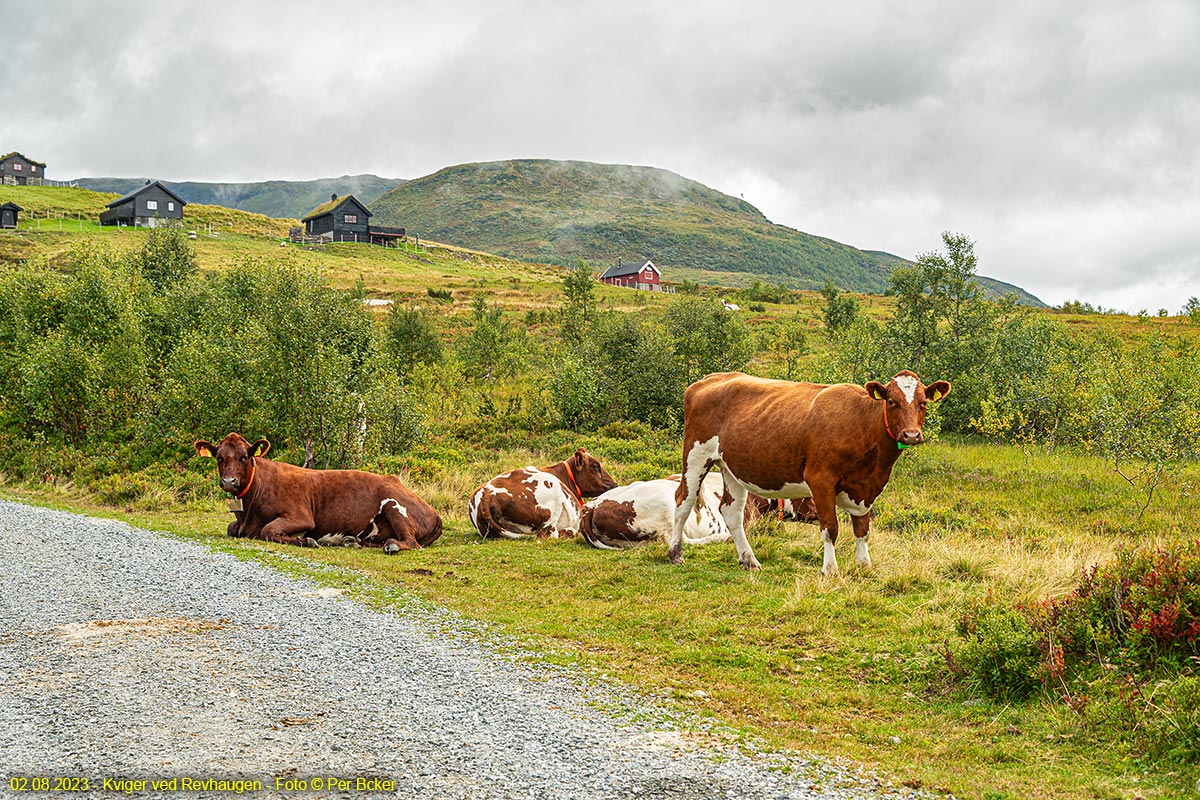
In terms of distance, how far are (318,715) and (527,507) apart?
10303 mm

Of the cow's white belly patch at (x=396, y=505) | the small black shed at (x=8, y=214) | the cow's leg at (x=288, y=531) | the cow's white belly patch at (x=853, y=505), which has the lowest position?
the cow's leg at (x=288, y=531)

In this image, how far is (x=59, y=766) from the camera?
18.5 feet

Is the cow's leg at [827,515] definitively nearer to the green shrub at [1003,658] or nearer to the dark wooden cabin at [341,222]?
the green shrub at [1003,658]

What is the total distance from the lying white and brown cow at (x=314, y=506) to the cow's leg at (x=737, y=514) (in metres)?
5.89

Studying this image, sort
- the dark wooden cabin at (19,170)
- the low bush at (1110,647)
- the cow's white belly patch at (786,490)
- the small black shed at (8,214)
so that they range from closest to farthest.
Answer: the low bush at (1110,647), the cow's white belly patch at (786,490), the small black shed at (8,214), the dark wooden cabin at (19,170)

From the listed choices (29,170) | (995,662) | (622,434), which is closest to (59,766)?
(995,662)

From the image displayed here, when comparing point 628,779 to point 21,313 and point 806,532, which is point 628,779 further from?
point 21,313

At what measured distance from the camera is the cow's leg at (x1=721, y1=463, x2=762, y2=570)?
1341 cm

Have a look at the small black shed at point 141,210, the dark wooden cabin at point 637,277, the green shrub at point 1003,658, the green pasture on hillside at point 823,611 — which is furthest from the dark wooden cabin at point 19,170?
the green shrub at point 1003,658

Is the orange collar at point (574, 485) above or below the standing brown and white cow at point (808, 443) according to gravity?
below

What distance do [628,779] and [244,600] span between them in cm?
674

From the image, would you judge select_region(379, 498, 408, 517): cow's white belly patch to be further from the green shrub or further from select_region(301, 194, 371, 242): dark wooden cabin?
select_region(301, 194, 371, 242): dark wooden cabin

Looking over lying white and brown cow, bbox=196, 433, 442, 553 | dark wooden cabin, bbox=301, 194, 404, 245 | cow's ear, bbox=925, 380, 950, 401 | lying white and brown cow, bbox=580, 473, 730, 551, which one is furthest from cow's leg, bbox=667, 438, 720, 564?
dark wooden cabin, bbox=301, 194, 404, 245

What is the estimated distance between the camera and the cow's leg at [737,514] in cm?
1341
